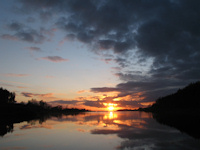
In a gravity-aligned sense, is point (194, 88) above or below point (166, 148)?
above

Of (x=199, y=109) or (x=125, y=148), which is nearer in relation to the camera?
(x=125, y=148)

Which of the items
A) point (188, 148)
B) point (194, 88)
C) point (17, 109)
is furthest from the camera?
point (194, 88)

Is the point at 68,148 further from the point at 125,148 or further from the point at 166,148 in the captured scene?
the point at 166,148

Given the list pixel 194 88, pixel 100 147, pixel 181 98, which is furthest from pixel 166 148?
pixel 181 98

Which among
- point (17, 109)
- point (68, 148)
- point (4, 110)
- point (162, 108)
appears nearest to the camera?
point (68, 148)

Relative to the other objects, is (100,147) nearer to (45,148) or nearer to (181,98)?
(45,148)

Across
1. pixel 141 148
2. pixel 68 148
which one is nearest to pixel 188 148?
pixel 141 148

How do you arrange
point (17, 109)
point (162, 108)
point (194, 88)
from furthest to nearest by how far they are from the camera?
point (162, 108), point (194, 88), point (17, 109)

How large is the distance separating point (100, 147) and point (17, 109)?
9725 cm

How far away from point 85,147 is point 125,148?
14.2ft

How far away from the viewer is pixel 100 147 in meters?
17.4

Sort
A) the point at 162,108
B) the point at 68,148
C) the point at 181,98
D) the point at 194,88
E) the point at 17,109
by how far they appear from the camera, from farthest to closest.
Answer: the point at 162,108
the point at 181,98
the point at 194,88
the point at 17,109
the point at 68,148

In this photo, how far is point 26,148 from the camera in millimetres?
17438

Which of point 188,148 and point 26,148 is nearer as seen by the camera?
point 188,148
